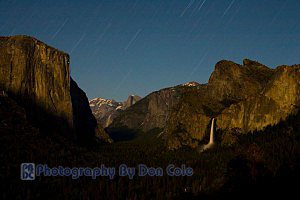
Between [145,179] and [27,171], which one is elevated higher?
[27,171]

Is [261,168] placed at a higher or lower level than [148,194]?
higher

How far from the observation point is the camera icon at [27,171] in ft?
464

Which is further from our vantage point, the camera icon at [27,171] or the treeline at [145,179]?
the camera icon at [27,171]

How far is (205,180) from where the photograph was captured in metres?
169

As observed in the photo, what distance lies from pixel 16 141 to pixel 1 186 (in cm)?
4077

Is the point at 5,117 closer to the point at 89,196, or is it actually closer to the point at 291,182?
the point at 89,196

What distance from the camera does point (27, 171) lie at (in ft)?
477

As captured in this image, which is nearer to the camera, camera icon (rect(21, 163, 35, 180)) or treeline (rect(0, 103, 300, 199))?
treeline (rect(0, 103, 300, 199))

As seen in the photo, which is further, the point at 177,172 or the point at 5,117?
the point at 177,172

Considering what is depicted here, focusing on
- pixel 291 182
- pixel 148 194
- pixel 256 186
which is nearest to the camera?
pixel 256 186

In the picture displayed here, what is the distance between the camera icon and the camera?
142m

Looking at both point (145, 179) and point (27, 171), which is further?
point (145, 179)

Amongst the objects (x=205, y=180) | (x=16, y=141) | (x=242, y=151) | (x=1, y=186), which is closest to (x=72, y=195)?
(x=1, y=186)

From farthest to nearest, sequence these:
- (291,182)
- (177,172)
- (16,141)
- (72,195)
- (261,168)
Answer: (177,172) < (16,141) < (72,195) < (291,182) < (261,168)
